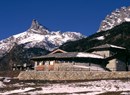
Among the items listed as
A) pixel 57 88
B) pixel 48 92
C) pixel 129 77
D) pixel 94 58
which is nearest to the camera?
pixel 48 92

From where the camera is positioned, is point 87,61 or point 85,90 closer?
point 85,90

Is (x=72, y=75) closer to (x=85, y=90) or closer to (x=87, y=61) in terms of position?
(x=87, y=61)

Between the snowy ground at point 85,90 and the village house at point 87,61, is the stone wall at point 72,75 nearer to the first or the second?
the village house at point 87,61

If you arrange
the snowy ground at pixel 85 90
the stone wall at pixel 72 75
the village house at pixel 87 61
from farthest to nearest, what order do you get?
the village house at pixel 87 61 → the stone wall at pixel 72 75 → the snowy ground at pixel 85 90

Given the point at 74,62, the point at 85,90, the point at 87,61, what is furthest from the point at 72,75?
the point at 85,90


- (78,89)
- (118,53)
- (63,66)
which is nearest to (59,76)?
(63,66)

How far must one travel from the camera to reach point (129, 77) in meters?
88.5

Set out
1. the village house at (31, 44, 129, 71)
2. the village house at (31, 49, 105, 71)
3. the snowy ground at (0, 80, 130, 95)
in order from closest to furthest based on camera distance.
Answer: the snowy ground at (0, 80, 130, 95)
the village house at (31, 49, 105, 71)
the village house at (31, 44, 129, 71)

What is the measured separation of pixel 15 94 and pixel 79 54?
4183 centimetres

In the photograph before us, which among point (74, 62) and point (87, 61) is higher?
point (87, 61)

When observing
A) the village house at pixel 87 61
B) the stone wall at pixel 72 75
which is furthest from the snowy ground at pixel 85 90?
the village house at pixel 87 61

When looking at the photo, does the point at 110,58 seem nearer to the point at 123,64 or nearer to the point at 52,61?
the point at 123,64

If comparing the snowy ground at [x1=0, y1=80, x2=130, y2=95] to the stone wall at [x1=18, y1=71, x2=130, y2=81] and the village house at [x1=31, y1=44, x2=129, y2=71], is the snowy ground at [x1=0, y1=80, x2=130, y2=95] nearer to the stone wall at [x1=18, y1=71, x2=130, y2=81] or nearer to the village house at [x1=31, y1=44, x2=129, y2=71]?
the stone wall at [x1=18, y1=71, x2=130, y2=81]

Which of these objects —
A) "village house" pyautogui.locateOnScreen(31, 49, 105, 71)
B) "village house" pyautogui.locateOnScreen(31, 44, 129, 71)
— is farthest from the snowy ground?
"village house" pyautogui.locateOnScreen(31, 44, 129, 71)
